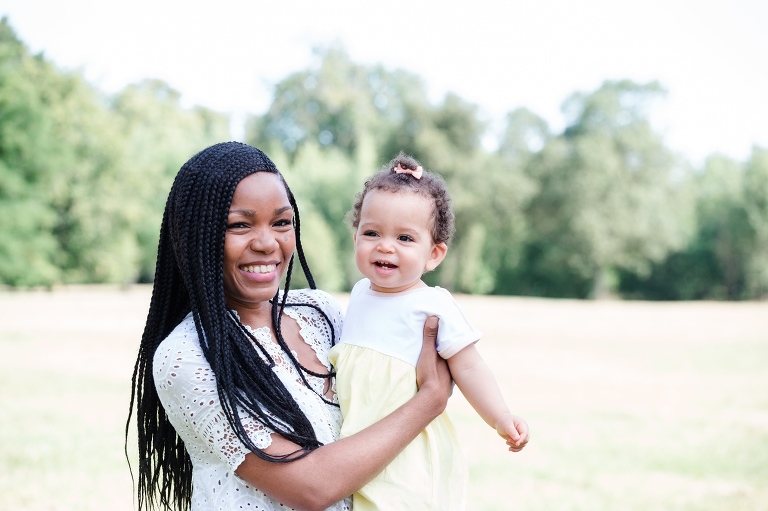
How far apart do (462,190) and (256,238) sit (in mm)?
33815

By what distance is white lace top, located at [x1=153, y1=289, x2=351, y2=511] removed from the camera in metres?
1.87

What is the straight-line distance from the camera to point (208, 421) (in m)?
1.88

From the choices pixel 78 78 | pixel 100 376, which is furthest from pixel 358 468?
pixel 78 78

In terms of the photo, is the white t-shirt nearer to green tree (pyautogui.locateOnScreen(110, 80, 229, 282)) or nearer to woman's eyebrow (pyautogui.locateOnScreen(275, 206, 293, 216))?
woman's eyebrow (pyautogui.locateOnScreen(275, 206, 293, 216))

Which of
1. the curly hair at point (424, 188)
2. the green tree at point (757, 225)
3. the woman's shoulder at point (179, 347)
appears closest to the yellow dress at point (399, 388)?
the curly hair at point (424, 188)

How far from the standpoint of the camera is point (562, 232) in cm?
3644

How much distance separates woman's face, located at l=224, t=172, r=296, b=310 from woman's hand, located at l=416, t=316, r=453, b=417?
44 centimetres

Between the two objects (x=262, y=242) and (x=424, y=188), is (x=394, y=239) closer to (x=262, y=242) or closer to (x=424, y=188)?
(x=424, y=188)

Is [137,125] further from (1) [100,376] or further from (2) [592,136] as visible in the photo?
(1) [100,376]

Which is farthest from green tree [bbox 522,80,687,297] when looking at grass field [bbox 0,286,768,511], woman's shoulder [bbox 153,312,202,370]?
woman's shoulder [bbox 153,312,202,370]

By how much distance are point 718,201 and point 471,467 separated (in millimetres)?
34366

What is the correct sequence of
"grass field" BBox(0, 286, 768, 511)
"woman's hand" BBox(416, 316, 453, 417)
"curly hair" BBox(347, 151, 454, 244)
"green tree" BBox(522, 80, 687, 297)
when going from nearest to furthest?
"woman's hand" BBox(416, 316, 453, 417), "curly hair" BBox(347, 151, 454, 244), "grass field" BBox(0, 286, 768, 511), "green tree" BBox(522, 80, 687, 297)

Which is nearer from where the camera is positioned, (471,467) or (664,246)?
(471,467)

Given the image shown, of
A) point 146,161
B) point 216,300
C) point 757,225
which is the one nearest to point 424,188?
point 216,300
